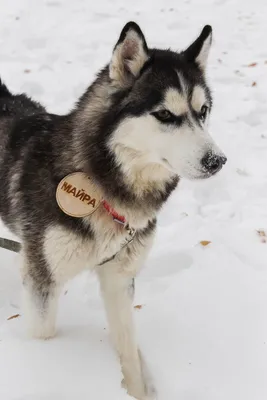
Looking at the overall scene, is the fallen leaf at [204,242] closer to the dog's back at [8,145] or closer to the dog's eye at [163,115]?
the dog's back at [8,145]

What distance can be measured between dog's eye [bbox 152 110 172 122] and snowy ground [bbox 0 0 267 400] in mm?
1199

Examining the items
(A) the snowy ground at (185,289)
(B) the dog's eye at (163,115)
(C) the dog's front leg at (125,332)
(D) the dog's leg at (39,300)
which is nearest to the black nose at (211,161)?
(B) the dog's eye at (163,115)

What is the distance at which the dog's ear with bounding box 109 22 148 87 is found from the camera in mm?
1989

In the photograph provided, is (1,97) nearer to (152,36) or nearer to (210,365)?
(210,365)

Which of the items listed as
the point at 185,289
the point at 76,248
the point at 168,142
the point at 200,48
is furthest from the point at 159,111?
the point at 185,289

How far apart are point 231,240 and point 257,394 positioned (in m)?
1.19

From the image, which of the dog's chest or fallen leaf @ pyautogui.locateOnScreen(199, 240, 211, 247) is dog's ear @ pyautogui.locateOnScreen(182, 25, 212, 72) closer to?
the dog's chest

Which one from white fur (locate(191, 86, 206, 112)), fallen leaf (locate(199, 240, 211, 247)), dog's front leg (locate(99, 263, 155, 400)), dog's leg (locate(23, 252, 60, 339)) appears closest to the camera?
white fur (locate(191, 86, 206, 112))

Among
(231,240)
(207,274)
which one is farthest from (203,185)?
(207,274)

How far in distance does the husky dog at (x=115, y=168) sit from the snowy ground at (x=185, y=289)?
18 centimetres

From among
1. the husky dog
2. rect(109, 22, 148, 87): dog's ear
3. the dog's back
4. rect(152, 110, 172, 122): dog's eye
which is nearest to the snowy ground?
the husky dog

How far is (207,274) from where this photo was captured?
124 inches

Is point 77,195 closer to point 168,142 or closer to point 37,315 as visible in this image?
point 168,142

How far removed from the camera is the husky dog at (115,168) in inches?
79.7
